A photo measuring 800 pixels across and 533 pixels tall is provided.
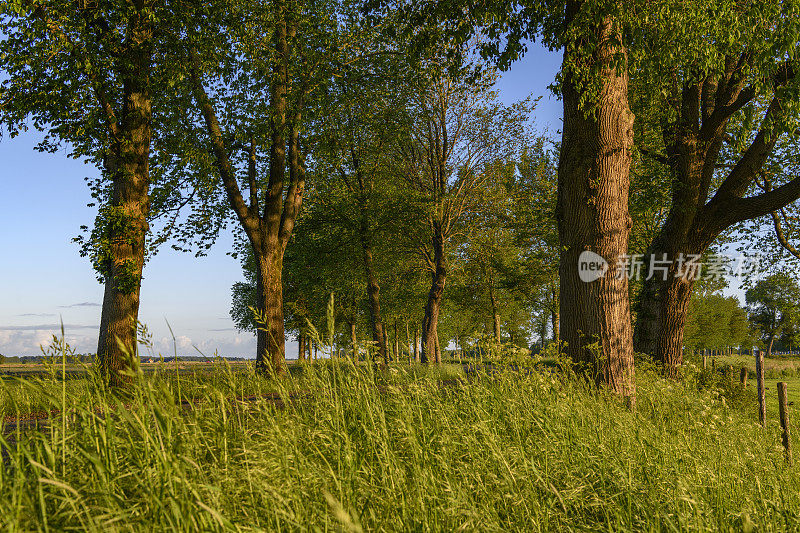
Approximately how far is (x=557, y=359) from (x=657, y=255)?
25.2 feet

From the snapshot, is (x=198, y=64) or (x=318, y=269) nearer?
(x=198, y=64)

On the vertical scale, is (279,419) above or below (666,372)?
above

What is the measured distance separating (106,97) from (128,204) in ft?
9.68

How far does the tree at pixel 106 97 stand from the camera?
37.3 feet

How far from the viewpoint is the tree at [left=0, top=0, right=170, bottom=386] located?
1138cm

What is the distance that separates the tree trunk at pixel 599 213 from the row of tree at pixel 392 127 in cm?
3

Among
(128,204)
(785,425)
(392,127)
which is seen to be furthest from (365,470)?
(392,127)

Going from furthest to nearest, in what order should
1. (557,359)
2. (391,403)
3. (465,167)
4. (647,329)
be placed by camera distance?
(465,167) → (647,329) → (557,359) → (391,403)

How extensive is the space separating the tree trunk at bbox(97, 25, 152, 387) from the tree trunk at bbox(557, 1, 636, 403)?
965cm

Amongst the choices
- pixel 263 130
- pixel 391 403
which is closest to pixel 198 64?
pixel 263 130

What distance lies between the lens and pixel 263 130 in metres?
14.5

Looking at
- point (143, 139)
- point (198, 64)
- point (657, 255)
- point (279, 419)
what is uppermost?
point (198, 64)

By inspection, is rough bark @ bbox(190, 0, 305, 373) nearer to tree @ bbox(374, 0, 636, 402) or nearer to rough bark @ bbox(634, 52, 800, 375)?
tree @ bbox(374, 0, 636, 402)

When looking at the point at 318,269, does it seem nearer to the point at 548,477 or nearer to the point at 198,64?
the point at 198,64
